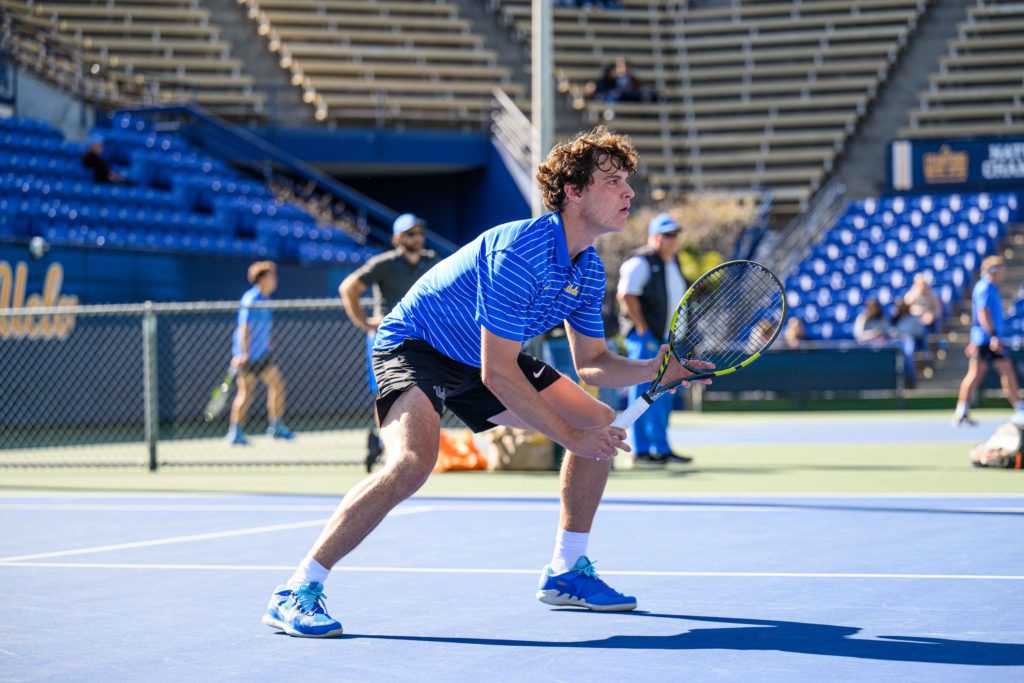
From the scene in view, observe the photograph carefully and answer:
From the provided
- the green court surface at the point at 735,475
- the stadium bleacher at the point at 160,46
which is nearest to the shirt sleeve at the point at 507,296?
the green court surface at the point at 735,475

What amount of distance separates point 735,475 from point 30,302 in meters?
9.11

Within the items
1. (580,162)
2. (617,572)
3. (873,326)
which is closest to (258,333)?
(617,572)

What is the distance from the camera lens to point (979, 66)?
1305 inches

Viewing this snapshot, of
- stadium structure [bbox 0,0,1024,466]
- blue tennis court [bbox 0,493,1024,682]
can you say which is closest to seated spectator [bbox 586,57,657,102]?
stadium structure [bbox 0,0,1024,466]

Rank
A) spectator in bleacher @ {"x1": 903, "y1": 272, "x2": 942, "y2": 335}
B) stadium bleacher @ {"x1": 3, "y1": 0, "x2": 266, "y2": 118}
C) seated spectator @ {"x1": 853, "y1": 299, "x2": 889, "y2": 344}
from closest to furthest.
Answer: seated spectator @ {"x1": 853, "y1": 299, "x2": 889, "y2": 344}, spectator in bleacher @ {"x1": 903, "y1": 272, "x2": 942, "y2": 335}, stadium bleacher @ {"x1": 3, "y1": 0, "x2": 266, "y2": 118}

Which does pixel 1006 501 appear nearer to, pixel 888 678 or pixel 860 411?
pixel 888 678

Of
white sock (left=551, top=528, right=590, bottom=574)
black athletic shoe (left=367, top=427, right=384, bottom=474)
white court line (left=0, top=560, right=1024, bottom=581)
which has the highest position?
white sock (left=551, top=528, right=590, bottom=574)

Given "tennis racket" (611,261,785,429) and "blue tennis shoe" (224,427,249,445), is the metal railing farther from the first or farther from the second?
"tennis racket" (611,261,785,429)

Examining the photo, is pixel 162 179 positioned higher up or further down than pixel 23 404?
higher up

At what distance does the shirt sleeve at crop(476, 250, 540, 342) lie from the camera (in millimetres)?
5102

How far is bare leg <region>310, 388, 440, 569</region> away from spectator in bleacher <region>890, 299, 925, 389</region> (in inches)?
743

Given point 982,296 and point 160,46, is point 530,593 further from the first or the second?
point 160,46

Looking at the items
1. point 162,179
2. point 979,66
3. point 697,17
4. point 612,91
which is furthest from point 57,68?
point 979,66

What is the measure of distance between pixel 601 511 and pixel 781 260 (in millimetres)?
19835
